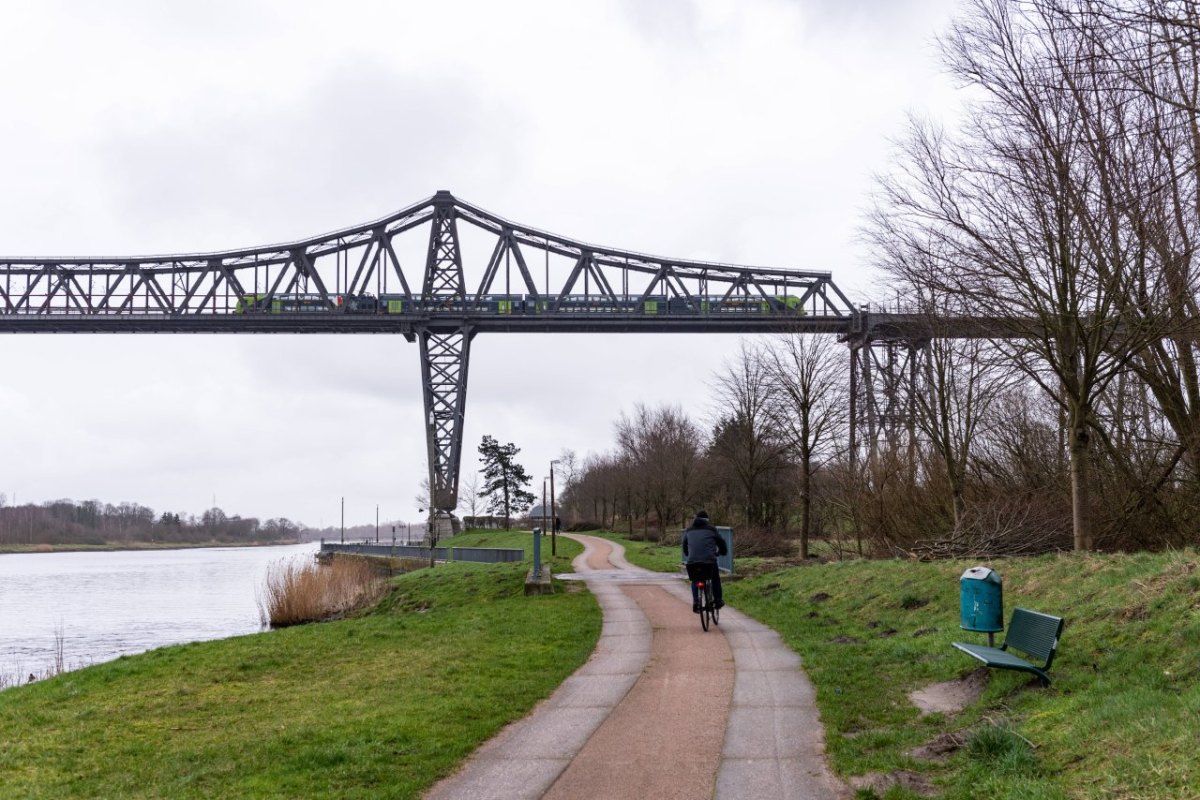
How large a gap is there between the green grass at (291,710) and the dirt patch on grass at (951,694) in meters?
3.70

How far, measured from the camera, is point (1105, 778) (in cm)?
587

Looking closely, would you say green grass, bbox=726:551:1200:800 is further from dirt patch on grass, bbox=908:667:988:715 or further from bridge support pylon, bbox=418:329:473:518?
bridge support pylon, bbox=418:329:473:518

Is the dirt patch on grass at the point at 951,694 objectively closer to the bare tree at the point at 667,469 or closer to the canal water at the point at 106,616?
the canal water at the point at 106,616

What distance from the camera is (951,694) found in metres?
9.53

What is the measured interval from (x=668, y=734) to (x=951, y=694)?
9.33 feet

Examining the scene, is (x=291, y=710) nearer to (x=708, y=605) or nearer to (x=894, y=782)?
(x=894, y=782)

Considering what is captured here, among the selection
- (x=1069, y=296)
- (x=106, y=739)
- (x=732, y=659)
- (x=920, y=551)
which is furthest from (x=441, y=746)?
(x=920, y=551)

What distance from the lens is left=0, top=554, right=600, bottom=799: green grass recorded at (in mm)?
7531

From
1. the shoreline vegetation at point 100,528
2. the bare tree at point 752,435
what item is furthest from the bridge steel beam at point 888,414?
the shoreline vegetation at point 100,528

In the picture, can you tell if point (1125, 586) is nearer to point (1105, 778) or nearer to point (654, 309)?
point (1105, 778)

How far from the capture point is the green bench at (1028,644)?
8523 mm

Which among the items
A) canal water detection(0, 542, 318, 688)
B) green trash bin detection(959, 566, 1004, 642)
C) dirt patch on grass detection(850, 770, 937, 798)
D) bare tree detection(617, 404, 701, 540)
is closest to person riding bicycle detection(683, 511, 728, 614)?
green trash bin detection(959, 566, 1004, 642)

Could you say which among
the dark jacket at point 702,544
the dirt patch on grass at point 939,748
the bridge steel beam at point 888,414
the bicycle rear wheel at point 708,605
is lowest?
the dirt patch on grass at point 939,748

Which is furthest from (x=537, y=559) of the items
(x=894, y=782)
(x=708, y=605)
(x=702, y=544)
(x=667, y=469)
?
(x=667, y=469)
